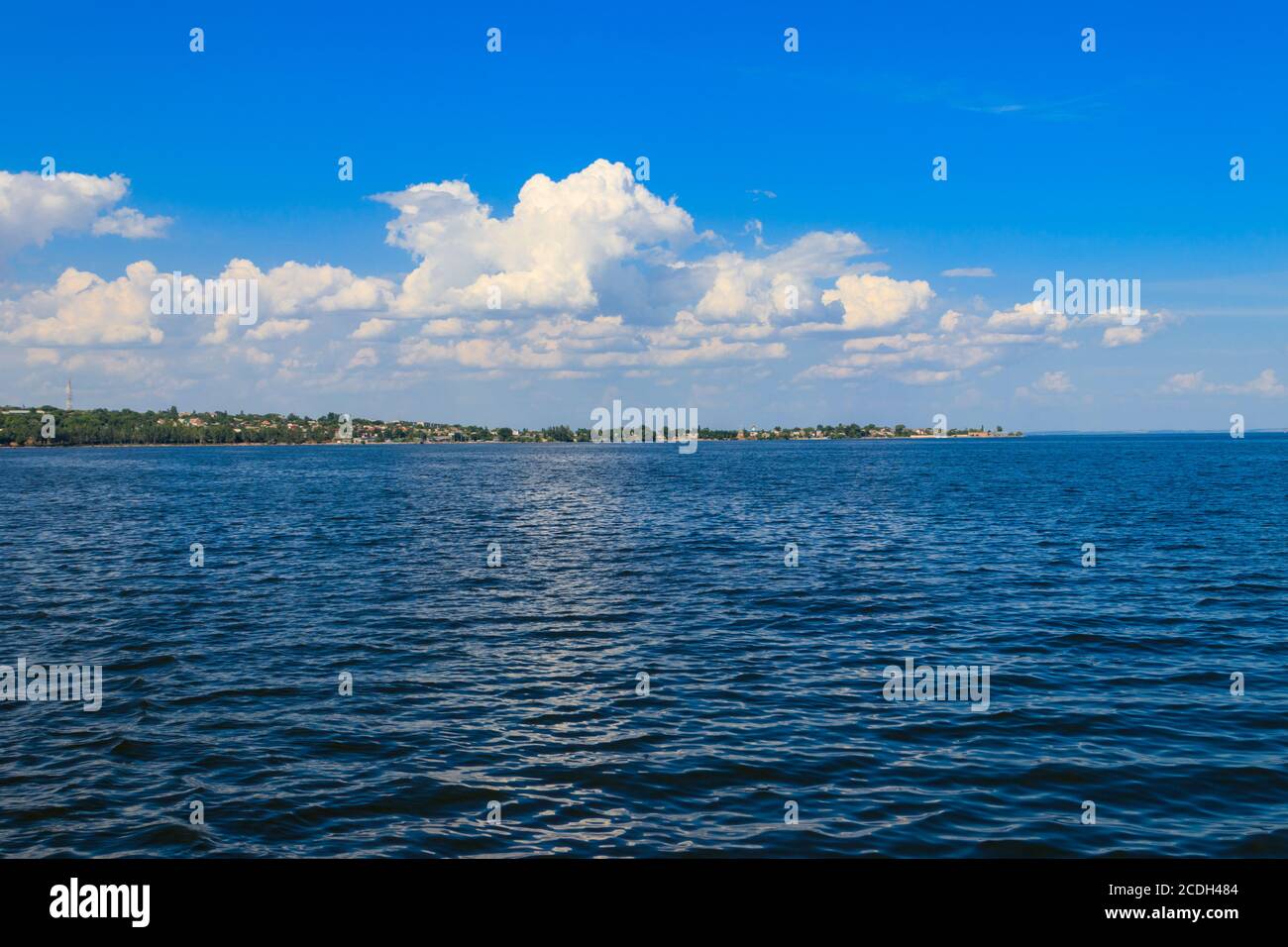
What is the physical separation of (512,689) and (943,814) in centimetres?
1252

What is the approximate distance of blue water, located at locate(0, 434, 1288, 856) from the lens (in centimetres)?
1631

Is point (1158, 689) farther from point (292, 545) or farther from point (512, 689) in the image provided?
point (292, 545)

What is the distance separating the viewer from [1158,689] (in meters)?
24.8

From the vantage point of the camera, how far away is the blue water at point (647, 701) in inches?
642

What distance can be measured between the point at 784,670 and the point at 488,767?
10.8 m

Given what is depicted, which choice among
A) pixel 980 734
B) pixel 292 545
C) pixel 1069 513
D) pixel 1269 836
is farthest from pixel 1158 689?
pixel 1069 513

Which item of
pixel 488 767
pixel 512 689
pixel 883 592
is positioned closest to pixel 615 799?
pixel 488 767

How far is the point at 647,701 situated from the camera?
23906mm
